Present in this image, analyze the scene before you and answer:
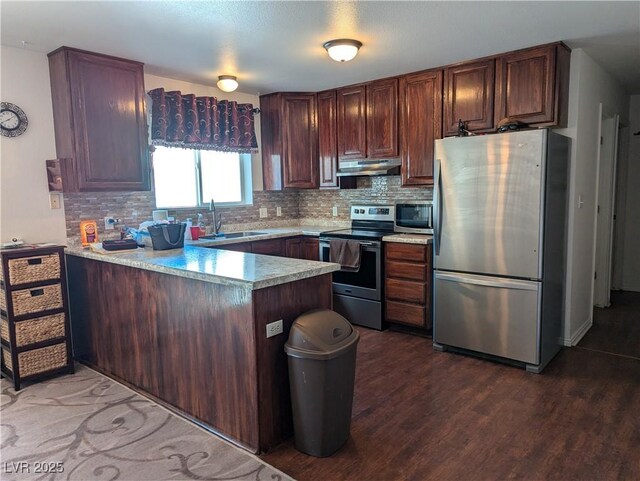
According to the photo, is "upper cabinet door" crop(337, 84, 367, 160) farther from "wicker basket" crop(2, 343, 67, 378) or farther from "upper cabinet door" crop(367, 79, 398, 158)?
"wicker basket" crop(2, 343, 67, 378)

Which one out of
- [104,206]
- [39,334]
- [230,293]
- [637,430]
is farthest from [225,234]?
[637,430]

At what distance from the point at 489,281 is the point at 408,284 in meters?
0.81

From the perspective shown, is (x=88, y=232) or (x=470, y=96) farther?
(x=470, y=96)

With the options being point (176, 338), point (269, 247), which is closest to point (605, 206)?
point (269, 247)

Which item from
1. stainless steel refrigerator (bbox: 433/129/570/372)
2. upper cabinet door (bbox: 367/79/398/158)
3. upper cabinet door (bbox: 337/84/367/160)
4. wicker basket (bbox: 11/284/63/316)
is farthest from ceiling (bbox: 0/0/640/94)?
wicker basket (bbox: 11/284/63/316)

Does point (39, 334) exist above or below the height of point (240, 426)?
above

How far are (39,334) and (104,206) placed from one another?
1.12 meters

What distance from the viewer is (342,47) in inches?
118

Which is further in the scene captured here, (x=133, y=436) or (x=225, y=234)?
(x=225, y=234)

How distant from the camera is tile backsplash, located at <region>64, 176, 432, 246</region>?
3.50 meters

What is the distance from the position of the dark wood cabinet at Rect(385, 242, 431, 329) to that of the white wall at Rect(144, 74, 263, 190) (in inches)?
71.6

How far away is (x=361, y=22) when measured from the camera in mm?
2721

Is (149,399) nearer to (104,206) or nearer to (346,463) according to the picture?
(346,463)

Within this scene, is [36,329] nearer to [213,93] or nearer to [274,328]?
[274,328]
